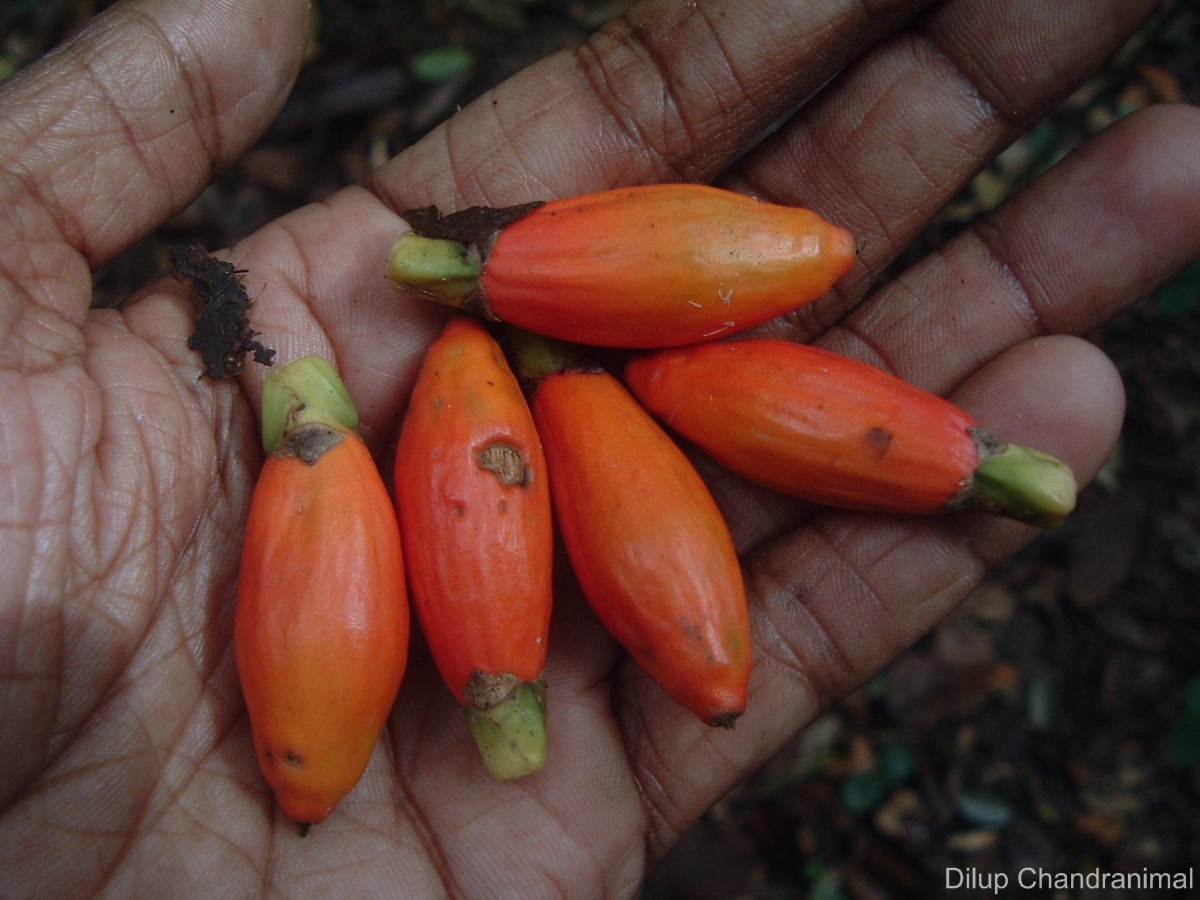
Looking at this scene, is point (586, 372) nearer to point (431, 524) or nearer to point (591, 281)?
point (591, 281)

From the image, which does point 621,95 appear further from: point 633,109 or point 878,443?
point 878,443

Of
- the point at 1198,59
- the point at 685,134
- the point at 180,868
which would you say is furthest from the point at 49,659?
the point at 1198,59

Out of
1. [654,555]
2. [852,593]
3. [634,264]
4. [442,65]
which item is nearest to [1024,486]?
[852,593]

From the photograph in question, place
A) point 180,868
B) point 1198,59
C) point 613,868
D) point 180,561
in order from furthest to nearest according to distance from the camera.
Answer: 1. point 1198,59
2. point 613,868
3. point 180,561
4. point 180,868

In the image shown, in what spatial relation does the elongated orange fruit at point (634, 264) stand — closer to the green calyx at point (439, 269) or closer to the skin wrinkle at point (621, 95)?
the green calyx at point (439, 269)

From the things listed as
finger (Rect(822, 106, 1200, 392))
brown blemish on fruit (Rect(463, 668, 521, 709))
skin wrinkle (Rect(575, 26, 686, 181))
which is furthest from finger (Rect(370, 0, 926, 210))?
brown blemish on fruit (Rect(463, 668, 521, 709))

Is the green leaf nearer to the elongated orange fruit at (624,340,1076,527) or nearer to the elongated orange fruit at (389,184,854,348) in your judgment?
the elongated orange fruit at (389,184,854,348)
